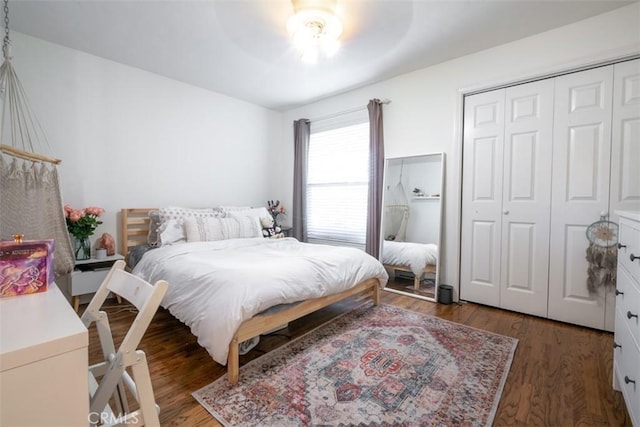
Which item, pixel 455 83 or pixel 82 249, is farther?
pixel 455 83

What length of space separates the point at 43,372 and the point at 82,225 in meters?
2.63

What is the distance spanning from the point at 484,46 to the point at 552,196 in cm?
156

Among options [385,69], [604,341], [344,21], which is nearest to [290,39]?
[344,21]

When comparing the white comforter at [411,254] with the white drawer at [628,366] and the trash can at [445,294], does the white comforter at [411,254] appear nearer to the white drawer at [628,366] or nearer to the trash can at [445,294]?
the trash can at [445,294]

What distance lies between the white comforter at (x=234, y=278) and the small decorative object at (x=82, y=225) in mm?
569

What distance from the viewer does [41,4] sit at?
85.8 inches

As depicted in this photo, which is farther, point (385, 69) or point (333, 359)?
point (385, 69)

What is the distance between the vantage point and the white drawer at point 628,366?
118cm

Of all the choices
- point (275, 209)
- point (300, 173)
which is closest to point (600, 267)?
point (300, 173)

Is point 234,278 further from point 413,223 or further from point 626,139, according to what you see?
point 626,139

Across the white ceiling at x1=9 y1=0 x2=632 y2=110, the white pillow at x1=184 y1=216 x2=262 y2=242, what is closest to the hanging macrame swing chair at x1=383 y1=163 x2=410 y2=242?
the white ceiling at x1=9 y1=0 x2=632 y2=110

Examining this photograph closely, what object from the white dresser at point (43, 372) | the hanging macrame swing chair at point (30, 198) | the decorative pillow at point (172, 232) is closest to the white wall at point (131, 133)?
the hanging macrame swing chair at point (30, 198)

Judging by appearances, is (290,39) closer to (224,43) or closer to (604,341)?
(224,43)

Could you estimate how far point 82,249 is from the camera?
2.75 metres
